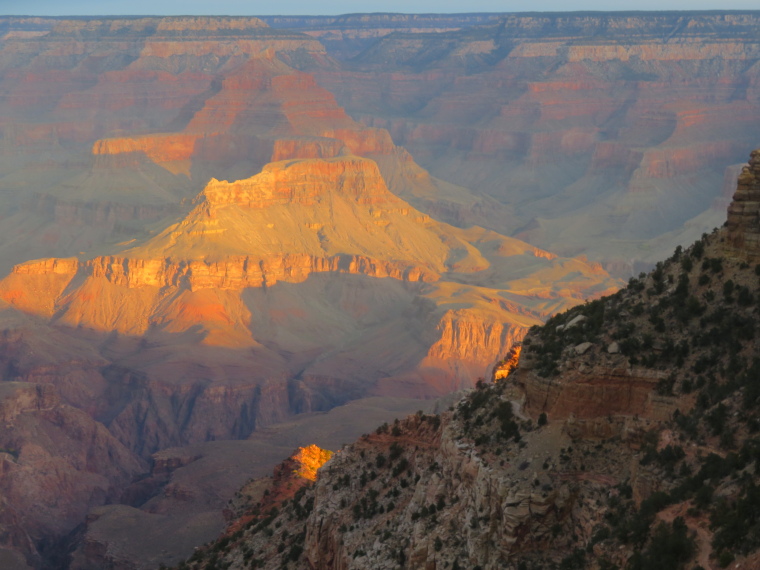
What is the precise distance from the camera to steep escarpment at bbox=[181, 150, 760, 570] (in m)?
21.4

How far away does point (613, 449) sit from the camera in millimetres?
24172

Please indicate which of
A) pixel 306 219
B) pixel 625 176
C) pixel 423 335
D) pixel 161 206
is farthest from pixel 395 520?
pixel 625 176

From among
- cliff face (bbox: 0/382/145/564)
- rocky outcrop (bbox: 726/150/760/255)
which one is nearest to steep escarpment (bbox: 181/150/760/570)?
rocky outcrop (bbox: 726/150/760/255)

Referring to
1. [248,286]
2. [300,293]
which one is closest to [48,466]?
[248,286]

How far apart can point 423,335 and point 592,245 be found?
53.0m

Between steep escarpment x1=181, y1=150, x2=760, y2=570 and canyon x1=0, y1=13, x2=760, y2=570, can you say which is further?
canyon x1=0, y1=13, x2=760, y2=570

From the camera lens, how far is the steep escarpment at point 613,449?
21.4 m

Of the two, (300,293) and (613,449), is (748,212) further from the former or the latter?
(300,293)

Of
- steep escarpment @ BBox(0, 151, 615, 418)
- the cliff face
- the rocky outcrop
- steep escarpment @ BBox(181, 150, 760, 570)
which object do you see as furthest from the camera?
steep escarpment @ BBox(0, 151, 615, 418)

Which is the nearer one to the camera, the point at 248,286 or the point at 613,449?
A: the point at 613,449

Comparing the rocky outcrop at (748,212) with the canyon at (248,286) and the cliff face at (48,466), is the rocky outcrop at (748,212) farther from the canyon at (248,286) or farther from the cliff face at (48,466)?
the cliff face at (48,466)

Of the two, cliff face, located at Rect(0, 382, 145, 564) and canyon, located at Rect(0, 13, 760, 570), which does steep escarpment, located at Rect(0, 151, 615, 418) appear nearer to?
canyon, located at Rect(0, 13, 760, 570)

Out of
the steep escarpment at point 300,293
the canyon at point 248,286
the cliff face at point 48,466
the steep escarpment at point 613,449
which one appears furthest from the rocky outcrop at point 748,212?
the steep escarpment at point 300,293

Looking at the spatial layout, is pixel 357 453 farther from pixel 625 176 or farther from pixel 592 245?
pixel 625 176
